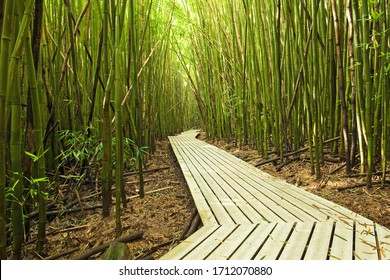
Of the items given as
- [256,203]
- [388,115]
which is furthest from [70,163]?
[388,115]

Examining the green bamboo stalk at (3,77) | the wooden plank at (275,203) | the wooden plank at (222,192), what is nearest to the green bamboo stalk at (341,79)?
the wooden plank at (275,203)

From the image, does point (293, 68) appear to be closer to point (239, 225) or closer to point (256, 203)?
point (256, 203)

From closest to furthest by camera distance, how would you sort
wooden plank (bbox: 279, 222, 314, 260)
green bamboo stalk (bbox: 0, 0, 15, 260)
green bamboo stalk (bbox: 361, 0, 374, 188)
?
green bamboo stalk (bbox: 0, 0, 15, 260), wooden plank (bbox: 279, 222, 314, 260), green bamboo stalk (bbox: 361, 0, 374, 188)

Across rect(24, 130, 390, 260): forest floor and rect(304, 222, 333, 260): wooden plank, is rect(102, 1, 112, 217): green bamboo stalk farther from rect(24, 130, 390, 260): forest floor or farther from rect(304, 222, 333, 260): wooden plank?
rect(304, 222, 333, 260): wooden plank

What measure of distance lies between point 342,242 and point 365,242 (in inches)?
2.5

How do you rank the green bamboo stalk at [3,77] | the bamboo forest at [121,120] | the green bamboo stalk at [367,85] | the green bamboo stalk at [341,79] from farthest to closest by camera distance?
the green bamboo stalk at [341,79], the green bamboo stalk at [367,85], the bamboo forest at [121,120], the green bamboo stalk at [3,77]

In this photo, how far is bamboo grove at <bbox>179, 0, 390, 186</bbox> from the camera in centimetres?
154

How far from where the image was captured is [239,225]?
3.75 feet

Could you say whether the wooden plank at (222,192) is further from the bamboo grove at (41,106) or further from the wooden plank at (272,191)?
the bamboo grove at (41,106)

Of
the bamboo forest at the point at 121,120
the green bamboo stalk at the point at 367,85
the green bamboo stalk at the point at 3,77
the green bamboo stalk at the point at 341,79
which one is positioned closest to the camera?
the green bamboo stalk at the point at 3,77

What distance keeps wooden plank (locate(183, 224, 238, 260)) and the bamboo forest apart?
0.22 metres

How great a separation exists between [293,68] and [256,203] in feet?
4.09

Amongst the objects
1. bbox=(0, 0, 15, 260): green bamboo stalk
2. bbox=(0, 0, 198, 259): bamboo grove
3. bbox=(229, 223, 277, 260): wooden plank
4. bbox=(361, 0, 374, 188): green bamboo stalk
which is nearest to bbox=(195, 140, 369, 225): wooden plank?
bbox=(229, 223, 277, 260): wooden plank

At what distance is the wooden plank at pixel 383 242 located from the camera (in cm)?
85
